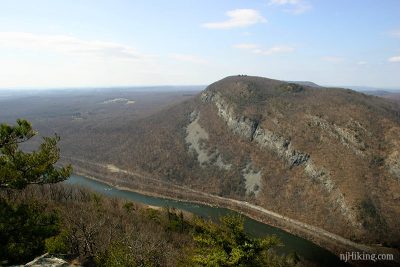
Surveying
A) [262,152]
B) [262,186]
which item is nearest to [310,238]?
[262,186]

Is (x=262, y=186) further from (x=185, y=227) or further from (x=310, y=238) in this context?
(x=185, y=227)

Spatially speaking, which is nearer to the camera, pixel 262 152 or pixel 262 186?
pixel 262 186

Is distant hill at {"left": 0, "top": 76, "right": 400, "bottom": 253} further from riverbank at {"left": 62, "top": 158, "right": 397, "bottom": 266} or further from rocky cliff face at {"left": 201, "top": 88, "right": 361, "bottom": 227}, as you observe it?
riverbank at {"left": 62, "top": 158, "right": 397, "bottom": 266}

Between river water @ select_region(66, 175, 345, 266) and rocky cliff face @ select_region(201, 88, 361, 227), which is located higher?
rocky cliff face @ select_region(201, 88, 361, 227)

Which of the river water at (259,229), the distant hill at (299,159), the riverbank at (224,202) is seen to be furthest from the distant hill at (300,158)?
the river water at (259,229)

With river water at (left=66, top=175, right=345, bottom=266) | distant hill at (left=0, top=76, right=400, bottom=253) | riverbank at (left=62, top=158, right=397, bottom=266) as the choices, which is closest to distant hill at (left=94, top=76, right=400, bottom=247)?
distant hill at (left=0, top=76, right=400, bottom=253)
